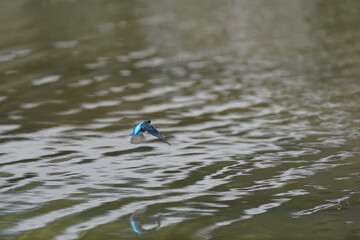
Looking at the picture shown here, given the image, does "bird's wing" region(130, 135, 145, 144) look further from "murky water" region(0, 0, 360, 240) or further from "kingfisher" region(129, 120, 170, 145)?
"murky water" region(0, 0, 360, 240)

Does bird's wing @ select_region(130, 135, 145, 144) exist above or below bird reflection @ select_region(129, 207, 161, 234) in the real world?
above

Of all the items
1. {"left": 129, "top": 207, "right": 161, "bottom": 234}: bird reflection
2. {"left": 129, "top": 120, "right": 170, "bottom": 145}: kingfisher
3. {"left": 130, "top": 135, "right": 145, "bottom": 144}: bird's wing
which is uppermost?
{"left": 129, "top": 120, "right": 170, "bottom": 145}: kingfisher

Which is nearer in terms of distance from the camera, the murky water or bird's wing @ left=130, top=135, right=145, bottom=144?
the murky water

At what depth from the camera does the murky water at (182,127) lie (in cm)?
473

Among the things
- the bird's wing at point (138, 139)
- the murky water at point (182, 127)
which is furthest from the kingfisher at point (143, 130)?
the murky water at point (182, 127)

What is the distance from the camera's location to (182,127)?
725 centimetres

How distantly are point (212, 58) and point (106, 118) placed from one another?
357 centimetres

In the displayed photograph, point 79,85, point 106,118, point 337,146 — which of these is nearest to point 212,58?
point 79,85

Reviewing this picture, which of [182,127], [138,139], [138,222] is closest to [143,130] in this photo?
[138,139]

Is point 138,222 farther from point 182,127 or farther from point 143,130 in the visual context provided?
point 182,127

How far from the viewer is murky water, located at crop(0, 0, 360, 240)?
4.73 metres

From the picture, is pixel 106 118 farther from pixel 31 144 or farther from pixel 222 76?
pixel 222 76

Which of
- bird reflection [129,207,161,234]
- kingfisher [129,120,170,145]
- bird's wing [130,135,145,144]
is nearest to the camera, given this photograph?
bird reflection [129,207,161,234]

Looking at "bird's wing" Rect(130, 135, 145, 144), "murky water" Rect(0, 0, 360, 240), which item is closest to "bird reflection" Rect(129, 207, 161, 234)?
"murky water" Rect(0, 0, 360, 240)
